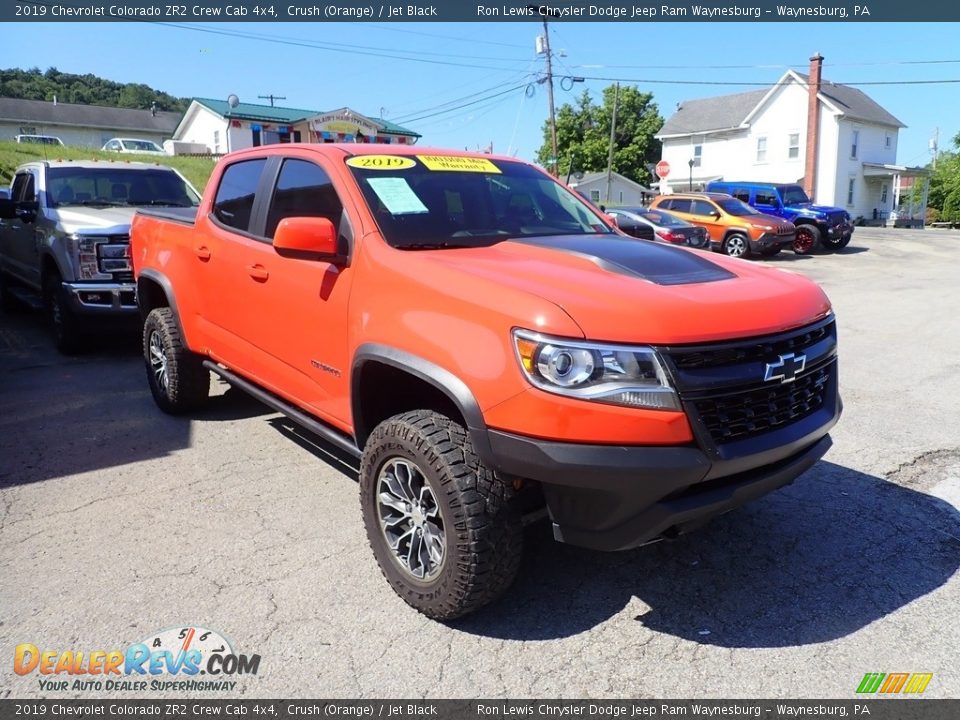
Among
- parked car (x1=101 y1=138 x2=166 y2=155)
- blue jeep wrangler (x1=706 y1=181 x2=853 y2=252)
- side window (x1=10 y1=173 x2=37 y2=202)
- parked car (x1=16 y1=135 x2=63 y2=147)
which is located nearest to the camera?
side window (x1=10 y1=173 x2=37 y2=202)

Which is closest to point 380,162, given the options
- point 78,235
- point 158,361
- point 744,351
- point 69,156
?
point 744,351

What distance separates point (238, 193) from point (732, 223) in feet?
58.6

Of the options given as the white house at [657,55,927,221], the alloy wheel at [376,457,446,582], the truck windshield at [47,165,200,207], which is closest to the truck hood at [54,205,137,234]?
the truck windshield at [47,165,200,207]

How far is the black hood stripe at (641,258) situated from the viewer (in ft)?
10.0

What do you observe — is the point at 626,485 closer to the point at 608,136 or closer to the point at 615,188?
the point at 615,188

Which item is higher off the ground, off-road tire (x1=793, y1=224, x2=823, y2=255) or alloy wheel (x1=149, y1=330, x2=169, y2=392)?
off-road tire (x1=793, y1=224, x2=823, y2=255)

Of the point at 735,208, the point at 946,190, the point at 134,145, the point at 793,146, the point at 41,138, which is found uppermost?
the point at 41,138

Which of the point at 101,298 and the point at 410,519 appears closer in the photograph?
the point at 410,519

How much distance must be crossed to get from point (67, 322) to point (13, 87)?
8206cm

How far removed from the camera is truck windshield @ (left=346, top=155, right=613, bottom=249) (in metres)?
3.53

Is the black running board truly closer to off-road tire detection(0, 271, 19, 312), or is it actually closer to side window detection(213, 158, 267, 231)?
side window detection(213, 158, 267, 231)

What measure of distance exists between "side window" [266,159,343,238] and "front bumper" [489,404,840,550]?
1746 mm

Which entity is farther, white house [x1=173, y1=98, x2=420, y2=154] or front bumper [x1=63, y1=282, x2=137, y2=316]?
white house [x1=173, y1=98, x2=420, y2=154]

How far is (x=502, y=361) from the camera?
102 inches
